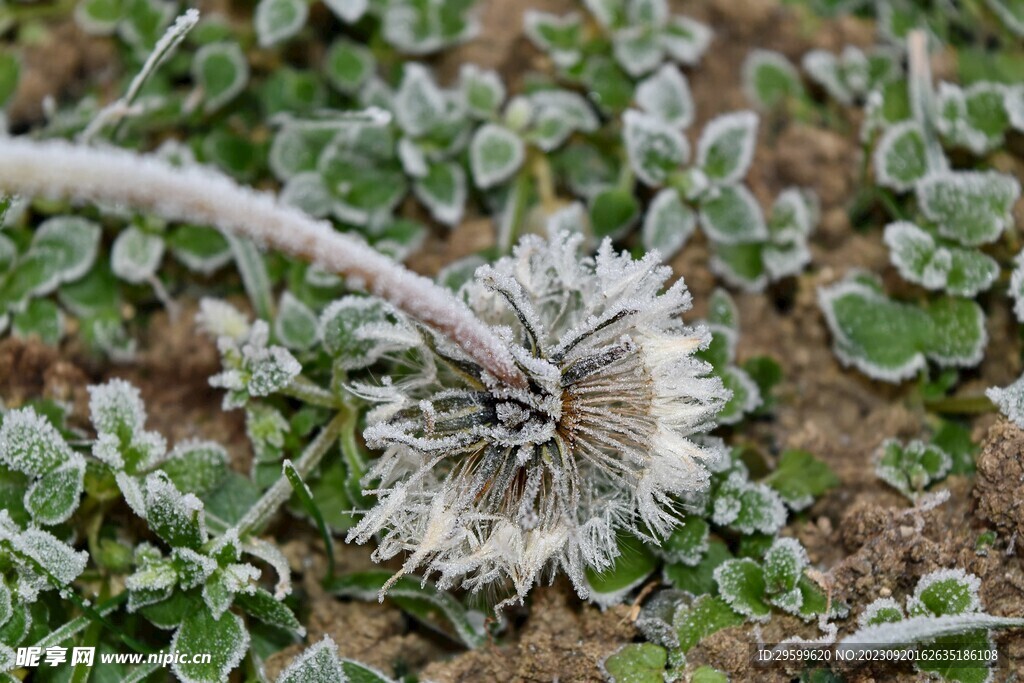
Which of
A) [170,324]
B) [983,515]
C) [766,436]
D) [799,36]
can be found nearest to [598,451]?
[766,436]

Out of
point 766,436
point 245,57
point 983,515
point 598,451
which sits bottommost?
point 766,436

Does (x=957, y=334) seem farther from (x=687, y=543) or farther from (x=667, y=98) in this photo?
(x=667, y=98)

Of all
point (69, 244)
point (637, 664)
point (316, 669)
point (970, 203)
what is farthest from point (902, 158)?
point (69, 244)

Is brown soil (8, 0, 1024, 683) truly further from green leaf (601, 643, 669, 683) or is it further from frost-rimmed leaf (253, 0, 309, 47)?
frost-rimmed leaf (253, 0, 309, 47)

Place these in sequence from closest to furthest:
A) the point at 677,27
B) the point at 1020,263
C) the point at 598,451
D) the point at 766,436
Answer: the point at 598,451
the point at 1020,263
the point at 766,436
the point at 677,27

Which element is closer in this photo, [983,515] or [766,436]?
[983,515]

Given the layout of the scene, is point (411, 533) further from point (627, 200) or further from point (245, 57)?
point (245, 57)

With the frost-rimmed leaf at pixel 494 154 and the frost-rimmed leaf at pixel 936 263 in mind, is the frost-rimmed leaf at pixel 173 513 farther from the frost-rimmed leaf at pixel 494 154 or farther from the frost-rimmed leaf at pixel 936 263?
the frost-rimmed leaf at pixel 936 263
